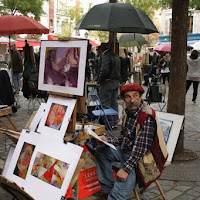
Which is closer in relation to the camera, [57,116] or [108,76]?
[57,116]

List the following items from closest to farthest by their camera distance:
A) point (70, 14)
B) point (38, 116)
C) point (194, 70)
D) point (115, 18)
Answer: point (38, 116) → point (115, 18) → point (194, 70) → point (70, 14)

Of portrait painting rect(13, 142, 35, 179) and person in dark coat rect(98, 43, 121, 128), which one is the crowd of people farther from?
person in dark coat rect(98, 43, 121, 128)

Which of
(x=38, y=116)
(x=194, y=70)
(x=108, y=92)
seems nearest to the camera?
(x=38, y=116)

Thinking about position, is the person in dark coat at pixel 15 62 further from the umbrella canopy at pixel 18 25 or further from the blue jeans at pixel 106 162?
the blue jeans at pixel 106 162

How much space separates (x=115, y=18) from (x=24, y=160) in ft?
10.5

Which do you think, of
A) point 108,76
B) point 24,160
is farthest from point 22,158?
point 108,76

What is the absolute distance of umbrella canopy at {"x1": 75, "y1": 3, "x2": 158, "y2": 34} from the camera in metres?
5.44

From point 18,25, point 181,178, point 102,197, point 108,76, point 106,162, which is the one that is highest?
point 18,25

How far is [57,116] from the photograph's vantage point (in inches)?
126

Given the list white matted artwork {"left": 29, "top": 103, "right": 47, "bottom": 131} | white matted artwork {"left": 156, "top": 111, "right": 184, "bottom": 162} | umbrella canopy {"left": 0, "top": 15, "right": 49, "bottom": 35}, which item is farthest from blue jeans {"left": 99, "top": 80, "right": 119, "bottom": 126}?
white matted artwork {"left": 29, "top": 103, "right": 47, "bottom": 131}

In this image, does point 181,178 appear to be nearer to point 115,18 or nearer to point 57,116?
point 57,116

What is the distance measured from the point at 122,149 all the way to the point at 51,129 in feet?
2.32

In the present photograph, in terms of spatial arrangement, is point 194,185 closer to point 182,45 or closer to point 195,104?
point 182,45

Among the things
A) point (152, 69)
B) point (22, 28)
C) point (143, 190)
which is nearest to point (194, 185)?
point (143, 190)
